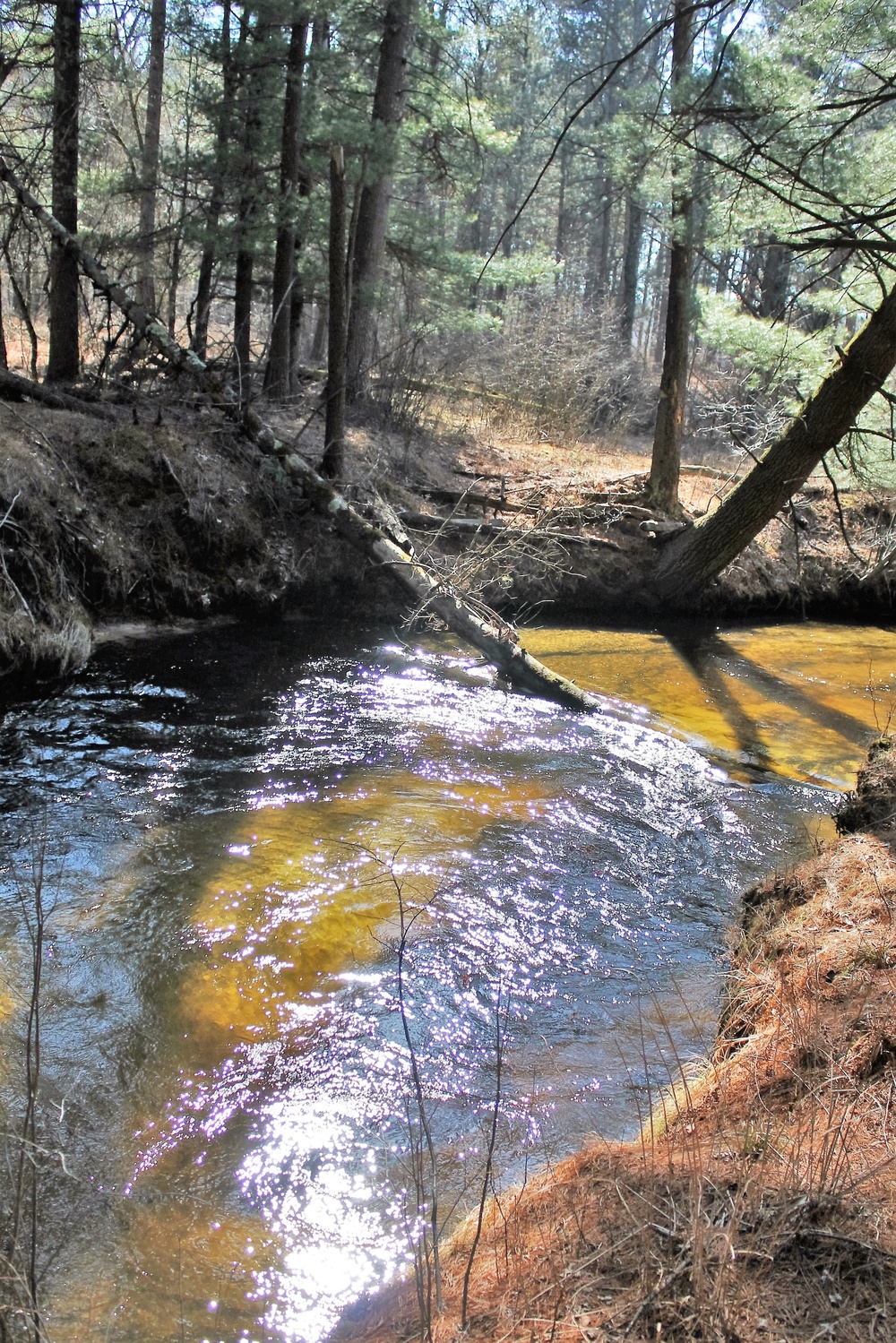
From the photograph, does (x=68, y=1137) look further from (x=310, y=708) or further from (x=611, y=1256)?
(x=310, y=708)

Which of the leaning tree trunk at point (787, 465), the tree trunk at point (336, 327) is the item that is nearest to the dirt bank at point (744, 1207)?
the leaning tree trunk at point (787, 465)

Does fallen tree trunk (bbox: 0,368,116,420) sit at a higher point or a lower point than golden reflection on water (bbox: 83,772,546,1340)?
higher

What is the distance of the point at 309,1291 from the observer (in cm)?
258

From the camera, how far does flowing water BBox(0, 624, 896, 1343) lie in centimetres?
280

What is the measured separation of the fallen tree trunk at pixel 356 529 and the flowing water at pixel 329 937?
0.93 feet

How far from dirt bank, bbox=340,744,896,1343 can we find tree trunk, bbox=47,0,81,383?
9.94 metres

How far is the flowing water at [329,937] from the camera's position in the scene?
280 centimetres

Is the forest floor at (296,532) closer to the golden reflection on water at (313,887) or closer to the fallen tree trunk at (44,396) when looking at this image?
the fallen tree trunk at (44,396)

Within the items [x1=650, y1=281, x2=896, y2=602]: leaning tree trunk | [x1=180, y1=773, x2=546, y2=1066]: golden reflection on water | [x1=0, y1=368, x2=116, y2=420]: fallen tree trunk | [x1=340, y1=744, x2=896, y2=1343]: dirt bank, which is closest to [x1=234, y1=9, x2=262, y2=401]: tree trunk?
[x1=0, y1=368, x2=116, y2=420]: fallen tree trunk

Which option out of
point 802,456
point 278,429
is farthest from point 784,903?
point 278,429

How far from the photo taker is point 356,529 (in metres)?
9.19

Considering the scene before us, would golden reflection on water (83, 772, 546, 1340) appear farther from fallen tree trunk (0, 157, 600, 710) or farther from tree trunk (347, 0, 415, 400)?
tree trunk (347, 0, 415, 400)

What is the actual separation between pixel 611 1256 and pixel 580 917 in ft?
8.71

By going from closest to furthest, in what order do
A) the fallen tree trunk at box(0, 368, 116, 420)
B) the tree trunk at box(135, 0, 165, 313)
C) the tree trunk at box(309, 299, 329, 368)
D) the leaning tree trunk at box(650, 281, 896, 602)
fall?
1. the leaning tree trunk at box(650, 281, 896, 602)
2. the fallen tree trunk at box(0, 368, 116, 420)
3. the tree trunk at box(135, 0, 165, 313)
4. the tree trunk at box(309, 299, 329, 368)
